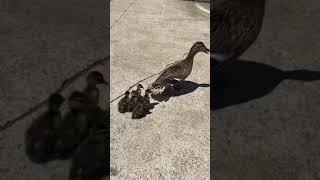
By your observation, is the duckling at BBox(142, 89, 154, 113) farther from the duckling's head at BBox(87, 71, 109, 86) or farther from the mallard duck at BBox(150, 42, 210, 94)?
the duckling's head at BBox(87, 71, 109, 86)

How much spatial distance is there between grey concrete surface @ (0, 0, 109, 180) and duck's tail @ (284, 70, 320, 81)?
456cm

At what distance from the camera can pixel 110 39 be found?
1301 cm

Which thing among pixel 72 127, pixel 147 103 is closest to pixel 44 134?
pixel 72 127

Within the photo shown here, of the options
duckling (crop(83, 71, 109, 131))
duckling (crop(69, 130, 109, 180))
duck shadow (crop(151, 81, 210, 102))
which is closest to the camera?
duckling (crop(69, 130, 109, 180))

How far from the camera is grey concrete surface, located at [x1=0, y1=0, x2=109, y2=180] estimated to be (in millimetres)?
8312

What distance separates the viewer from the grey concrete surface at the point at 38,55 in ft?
27.3

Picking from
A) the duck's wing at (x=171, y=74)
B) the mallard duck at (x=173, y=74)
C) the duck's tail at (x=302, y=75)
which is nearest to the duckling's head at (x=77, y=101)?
the mallard duck at (x=173, y=74)

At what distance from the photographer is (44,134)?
28.7 feet

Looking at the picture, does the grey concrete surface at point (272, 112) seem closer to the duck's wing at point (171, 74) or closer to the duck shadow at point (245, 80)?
the duck shadow at point (245, 80)

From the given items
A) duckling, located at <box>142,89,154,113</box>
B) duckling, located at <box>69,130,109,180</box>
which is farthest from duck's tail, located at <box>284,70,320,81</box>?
duckling, located at <box>69,130,109,180</box>

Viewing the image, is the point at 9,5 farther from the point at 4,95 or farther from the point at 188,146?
the point at 188,146

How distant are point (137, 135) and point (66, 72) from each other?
2.85 m

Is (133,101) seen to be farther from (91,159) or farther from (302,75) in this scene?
(302,75)

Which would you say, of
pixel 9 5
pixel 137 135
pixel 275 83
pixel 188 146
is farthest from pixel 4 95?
pixel 275 83
